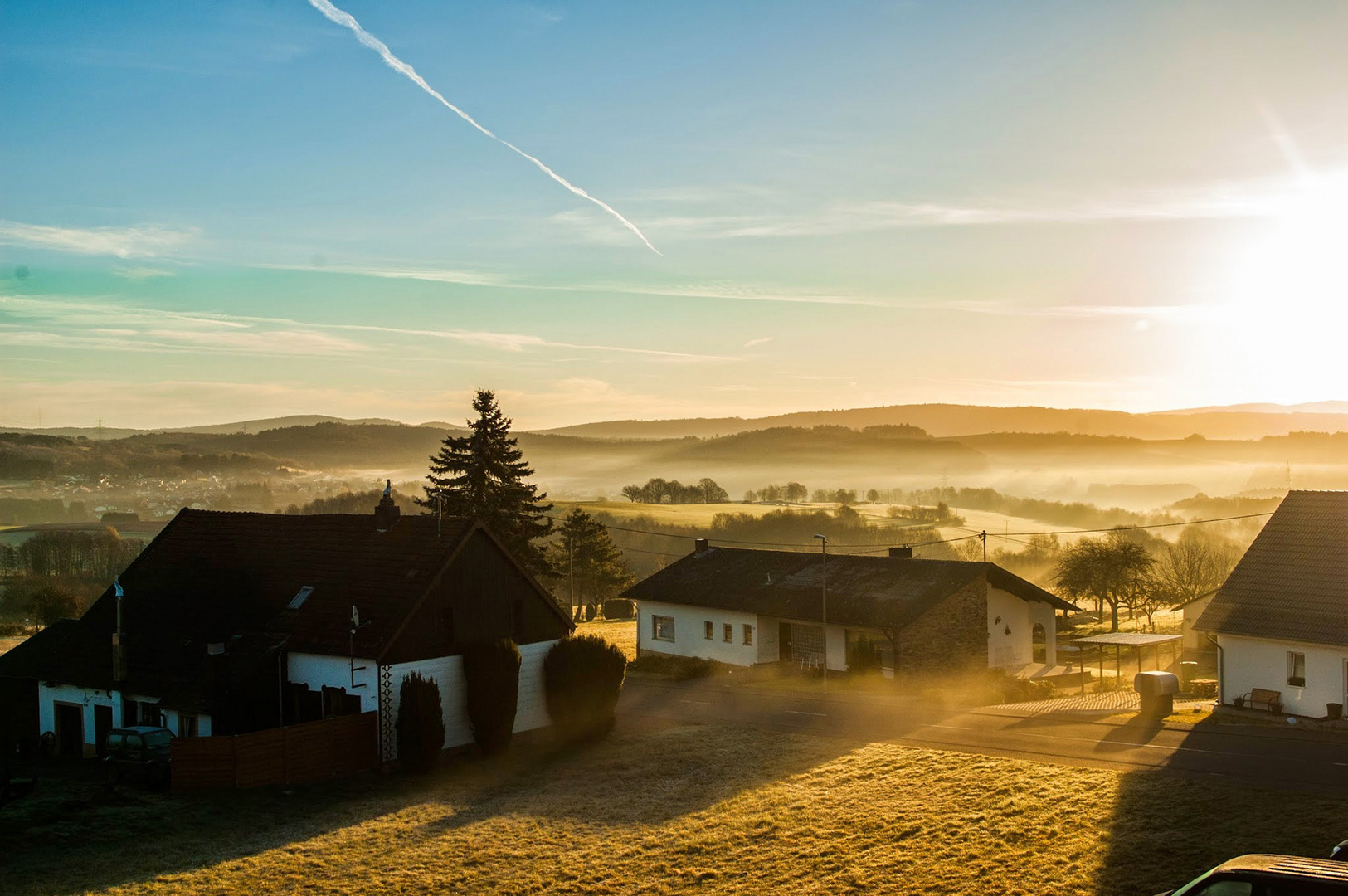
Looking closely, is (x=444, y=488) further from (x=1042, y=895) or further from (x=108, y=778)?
(x=1042, y=895)

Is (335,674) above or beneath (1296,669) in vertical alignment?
above

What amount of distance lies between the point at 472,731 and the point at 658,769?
6712mm

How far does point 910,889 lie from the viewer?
779 inches

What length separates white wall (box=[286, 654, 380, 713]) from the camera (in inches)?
1243

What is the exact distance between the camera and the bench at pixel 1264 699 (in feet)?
119

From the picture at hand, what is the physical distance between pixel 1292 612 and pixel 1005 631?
54.0 ft

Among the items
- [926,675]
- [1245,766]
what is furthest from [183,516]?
[1245,766]

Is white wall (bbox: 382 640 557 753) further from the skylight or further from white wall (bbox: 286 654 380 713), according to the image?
the skylight

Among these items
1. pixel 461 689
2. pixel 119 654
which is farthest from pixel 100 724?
pixel 461 689

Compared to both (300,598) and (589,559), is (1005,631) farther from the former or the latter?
(589,559)

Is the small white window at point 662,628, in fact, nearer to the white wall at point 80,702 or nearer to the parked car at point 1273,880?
the white wall at point 80,702

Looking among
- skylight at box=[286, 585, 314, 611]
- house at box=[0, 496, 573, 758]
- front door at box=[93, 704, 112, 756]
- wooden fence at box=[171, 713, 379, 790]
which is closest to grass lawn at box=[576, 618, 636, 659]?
house at box=[0, 496, 573, 758]

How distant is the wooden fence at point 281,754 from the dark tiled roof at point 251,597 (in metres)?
2.40

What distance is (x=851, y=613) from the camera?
161 feet
